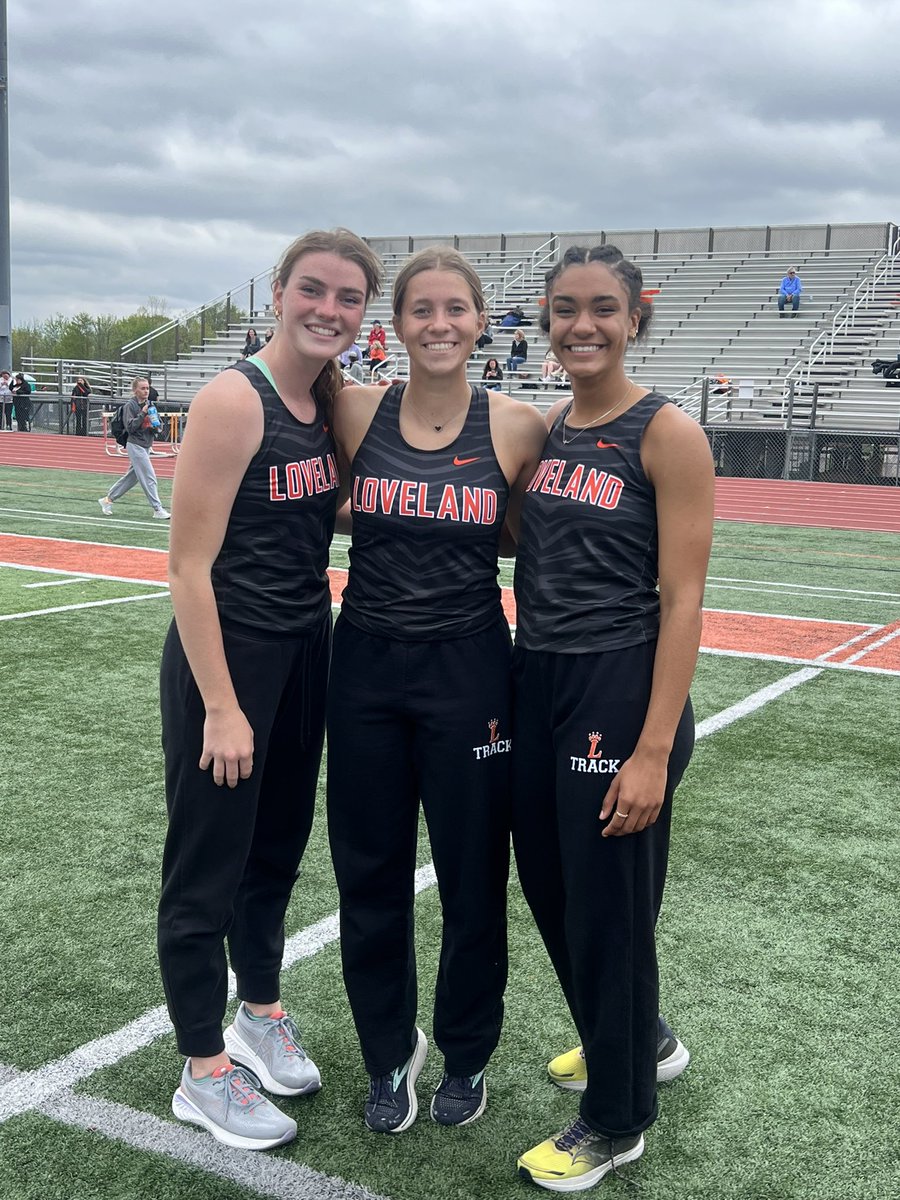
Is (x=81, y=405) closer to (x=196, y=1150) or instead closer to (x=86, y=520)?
(x=86, y=520)

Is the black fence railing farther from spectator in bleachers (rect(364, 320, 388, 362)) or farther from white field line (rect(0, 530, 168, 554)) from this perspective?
white field line (rect(0, 530, 168, 554))

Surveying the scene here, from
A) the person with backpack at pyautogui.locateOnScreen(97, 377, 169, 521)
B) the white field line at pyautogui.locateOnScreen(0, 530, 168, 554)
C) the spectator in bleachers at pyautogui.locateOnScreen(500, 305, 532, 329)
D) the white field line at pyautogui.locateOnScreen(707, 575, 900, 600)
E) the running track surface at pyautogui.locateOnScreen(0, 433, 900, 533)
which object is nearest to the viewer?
the white field line at pyautogui.locateOnScreen(707, 575, 900, 600)

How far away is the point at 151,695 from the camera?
636 cm

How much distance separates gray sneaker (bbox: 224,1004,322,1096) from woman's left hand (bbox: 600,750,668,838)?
1046 mm

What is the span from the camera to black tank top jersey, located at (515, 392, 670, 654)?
A: 95.3 inches

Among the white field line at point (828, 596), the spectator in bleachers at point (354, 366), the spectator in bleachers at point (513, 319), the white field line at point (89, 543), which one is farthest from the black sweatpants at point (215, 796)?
the spectator in bleachers at point (513, 319)

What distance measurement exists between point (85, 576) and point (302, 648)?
7.92 metres

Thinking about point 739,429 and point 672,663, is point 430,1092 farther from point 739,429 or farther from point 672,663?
point 739,429

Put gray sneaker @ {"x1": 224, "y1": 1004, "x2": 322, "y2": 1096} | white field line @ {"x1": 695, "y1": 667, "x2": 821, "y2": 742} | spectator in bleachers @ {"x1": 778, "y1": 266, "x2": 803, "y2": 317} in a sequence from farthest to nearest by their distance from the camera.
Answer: spectator in bleachers @ {"x1": 778, "y1": 266, "x2": 803, "y2": 317} → white field line @ {"x1": 695, "y1": 667, "x2": 821, "y2": 742} → gray sneaker @ {"x1": 224, "y1": 1004, "x2": 322, "y2": 1096}

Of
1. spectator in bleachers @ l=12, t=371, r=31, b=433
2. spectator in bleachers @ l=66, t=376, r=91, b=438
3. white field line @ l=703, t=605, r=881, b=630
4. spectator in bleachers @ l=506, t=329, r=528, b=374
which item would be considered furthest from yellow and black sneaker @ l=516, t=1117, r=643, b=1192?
spectator in bleachers @ l=12, t=371, r=31, b=433

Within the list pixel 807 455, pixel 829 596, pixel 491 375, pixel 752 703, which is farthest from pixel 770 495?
pixel 752 703

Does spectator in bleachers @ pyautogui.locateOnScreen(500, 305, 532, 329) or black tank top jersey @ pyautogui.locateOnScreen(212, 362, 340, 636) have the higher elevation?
spectator in bleachers @ pyautogui.locateOnScreen(500, 305, 532, 329)

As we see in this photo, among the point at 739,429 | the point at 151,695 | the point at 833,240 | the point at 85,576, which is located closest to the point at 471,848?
the point at 151,695

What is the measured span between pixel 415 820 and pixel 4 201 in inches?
1308
